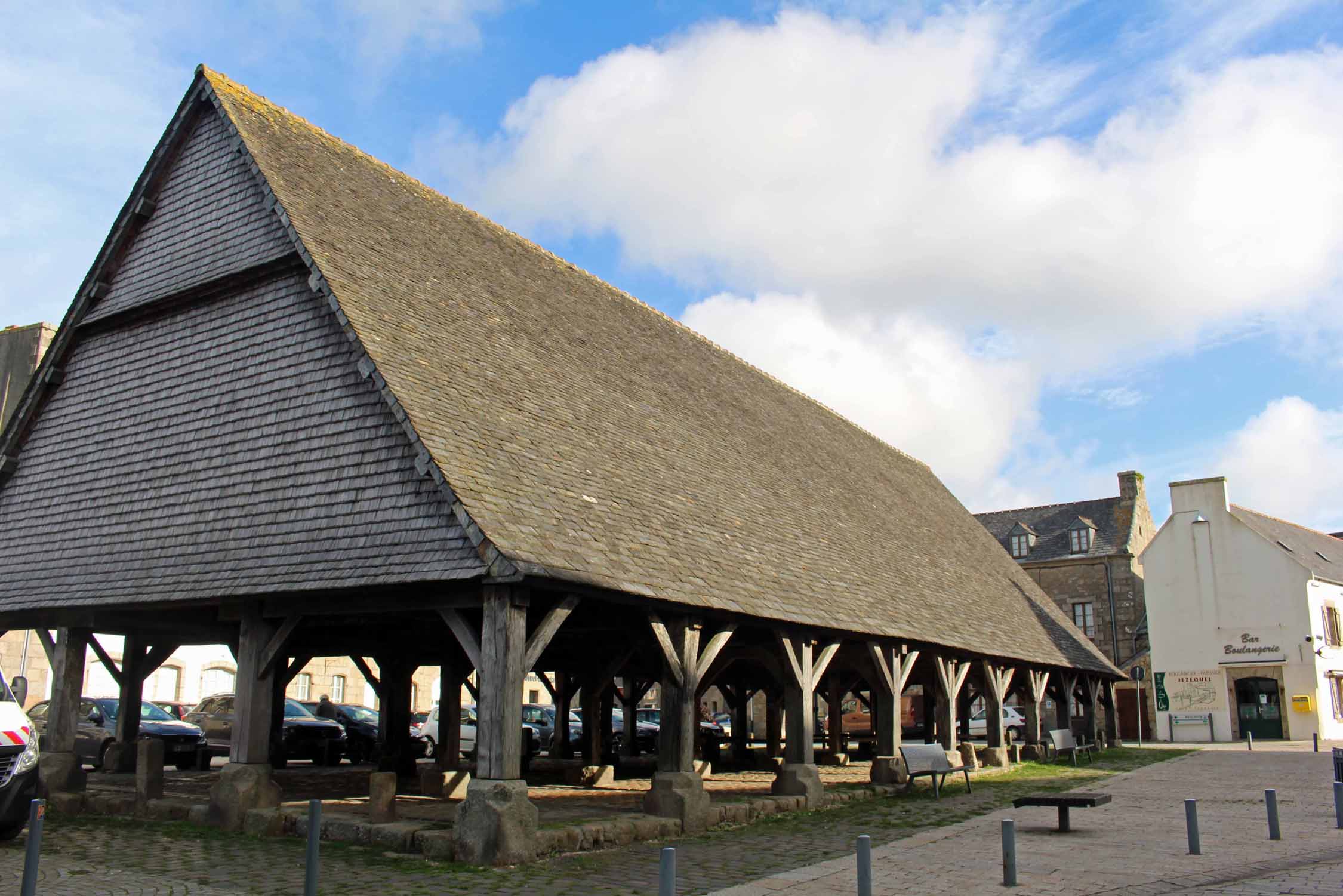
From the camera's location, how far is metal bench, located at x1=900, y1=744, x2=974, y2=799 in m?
14.8

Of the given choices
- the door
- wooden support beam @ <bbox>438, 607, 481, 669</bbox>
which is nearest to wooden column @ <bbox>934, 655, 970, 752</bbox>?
wooden support beam @ <bbox>438, 607, 481, 669</bbox>

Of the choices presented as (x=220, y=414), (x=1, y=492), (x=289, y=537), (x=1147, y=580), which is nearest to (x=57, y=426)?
(x=1, y=492)

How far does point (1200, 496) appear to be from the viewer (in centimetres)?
3859

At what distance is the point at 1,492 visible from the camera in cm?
1545

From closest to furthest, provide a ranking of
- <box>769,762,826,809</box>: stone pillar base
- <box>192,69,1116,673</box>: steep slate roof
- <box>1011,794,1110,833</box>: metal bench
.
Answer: <box>192,69,1116,673</box>: steep slate roof
<box>1011,794,1110,833</box>: metal bench
<box>769,762,826,809</box>: stone pillar base

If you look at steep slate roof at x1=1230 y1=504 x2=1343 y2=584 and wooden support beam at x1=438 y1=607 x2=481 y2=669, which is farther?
steep slate roof at x1=1230 y1=504 x2=1343 y2=584

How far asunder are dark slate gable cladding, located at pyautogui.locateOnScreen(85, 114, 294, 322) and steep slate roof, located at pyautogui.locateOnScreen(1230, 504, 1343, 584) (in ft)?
114

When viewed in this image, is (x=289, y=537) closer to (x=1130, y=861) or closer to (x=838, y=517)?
(x=1130, y=861)

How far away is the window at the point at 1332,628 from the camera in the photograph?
36750 millimetres

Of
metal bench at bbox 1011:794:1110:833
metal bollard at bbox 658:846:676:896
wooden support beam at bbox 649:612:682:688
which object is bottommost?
A: metal bench at bbox 1011:794:1110:833

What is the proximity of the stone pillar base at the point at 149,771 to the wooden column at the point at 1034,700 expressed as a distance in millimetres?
17348

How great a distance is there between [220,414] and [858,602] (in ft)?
29.3

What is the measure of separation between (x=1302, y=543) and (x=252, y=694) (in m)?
41.5

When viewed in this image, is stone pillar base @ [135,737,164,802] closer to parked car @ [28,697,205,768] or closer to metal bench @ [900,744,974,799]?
parked car @ [28,697,205,768]
